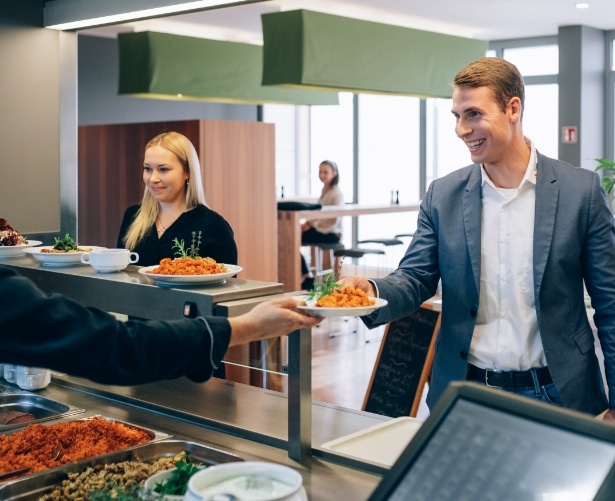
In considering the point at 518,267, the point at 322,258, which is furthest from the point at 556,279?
the point at 322,258

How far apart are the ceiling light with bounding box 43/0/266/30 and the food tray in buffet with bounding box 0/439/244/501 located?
131cm

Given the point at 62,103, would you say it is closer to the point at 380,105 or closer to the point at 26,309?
the point at 26,309

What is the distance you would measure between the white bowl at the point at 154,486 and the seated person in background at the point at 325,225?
7.59m

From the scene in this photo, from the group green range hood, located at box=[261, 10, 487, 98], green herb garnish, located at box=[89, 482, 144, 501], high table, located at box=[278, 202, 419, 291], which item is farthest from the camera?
high table, located at box=[278, 202, 419, 291]

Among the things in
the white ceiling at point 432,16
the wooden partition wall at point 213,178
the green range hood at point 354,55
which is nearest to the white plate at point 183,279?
the wooden partition wall at point 213,178

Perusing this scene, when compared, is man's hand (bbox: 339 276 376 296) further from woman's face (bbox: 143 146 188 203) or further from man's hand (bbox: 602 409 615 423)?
woman's face (bbox: 143 146 188 203)

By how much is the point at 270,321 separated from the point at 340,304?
→ 0.67 feet

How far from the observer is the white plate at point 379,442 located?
6.07 ft

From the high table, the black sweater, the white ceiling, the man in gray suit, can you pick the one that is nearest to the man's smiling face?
the man in gray suit

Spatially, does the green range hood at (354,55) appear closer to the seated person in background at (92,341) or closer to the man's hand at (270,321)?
the man's hand at (270,321)

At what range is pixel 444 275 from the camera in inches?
89.4

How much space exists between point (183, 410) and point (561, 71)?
8432 mm

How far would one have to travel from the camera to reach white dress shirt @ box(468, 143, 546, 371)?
6.95 ft

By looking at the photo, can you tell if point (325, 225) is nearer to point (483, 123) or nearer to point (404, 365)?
point (404, 365)
